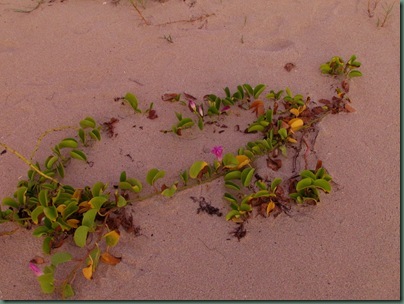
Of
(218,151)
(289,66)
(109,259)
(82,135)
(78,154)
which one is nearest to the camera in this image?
(109,259)

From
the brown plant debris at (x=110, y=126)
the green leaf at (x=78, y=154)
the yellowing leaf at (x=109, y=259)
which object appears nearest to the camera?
the yellowing leaf at (x=109, y=259)

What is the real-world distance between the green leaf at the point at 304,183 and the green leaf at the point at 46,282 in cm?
121

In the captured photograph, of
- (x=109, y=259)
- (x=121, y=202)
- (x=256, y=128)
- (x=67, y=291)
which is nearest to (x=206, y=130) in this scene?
(x=256, y=128)

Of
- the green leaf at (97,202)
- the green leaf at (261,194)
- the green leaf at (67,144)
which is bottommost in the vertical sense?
the green leaf at (261,194)

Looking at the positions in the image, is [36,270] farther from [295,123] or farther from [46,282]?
[295,123]

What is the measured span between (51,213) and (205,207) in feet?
2.40

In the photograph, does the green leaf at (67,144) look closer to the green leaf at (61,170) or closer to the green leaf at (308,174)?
the green leaf at (61,170)

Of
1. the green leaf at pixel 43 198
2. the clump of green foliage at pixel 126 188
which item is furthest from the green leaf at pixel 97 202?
the green leaf at pixel 43 198

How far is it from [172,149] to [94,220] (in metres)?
0.61

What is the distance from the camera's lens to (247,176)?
2.22m

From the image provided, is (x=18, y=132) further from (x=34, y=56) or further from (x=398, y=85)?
(x=398, y=85)

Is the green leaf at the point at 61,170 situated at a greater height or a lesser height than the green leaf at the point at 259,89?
lesser

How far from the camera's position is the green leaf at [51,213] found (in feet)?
6.73

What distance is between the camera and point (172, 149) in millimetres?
2533
